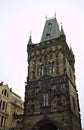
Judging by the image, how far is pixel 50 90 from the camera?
34.9 meters

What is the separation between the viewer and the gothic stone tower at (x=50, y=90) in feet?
106

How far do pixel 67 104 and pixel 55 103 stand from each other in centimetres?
243

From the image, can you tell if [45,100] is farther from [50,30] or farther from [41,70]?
[50,30]

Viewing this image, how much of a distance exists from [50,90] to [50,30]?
55.4ft

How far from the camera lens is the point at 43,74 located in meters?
37.4

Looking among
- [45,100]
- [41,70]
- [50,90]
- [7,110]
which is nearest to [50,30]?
[41,70]

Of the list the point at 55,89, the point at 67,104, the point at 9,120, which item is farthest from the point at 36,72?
the point at 9,120

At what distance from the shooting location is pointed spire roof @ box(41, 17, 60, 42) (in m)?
43.0

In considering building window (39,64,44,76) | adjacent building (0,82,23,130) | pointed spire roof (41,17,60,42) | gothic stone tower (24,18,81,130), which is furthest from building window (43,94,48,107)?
pointed spire roof (41,17,60,42)

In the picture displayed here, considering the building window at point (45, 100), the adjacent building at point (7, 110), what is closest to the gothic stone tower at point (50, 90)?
the building window at point (45, 100)

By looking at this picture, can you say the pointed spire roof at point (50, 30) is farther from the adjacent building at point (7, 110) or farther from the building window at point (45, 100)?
the adjacent building at point (7, 110)

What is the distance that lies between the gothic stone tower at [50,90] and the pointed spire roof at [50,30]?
0.26 metres

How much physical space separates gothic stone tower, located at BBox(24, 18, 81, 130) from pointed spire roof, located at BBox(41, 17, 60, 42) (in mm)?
260

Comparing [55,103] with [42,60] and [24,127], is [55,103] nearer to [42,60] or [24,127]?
[24,127]
